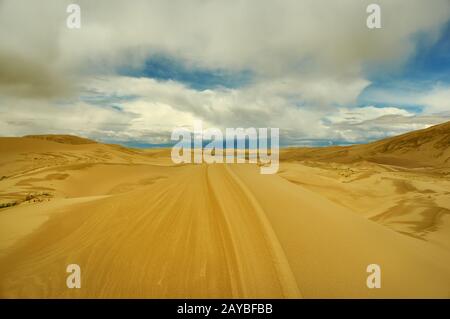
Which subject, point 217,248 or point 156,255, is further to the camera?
point 217,248

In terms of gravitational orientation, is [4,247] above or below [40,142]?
below

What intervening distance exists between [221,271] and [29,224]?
4999 millimetres

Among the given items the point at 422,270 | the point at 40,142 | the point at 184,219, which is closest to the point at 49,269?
the point at 184,219

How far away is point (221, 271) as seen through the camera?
3535 mm

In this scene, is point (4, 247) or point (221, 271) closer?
Result: point (221, 271)

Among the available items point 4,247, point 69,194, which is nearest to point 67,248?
point 4,247

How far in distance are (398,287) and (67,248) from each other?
4945 mm

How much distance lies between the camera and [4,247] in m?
4.70
